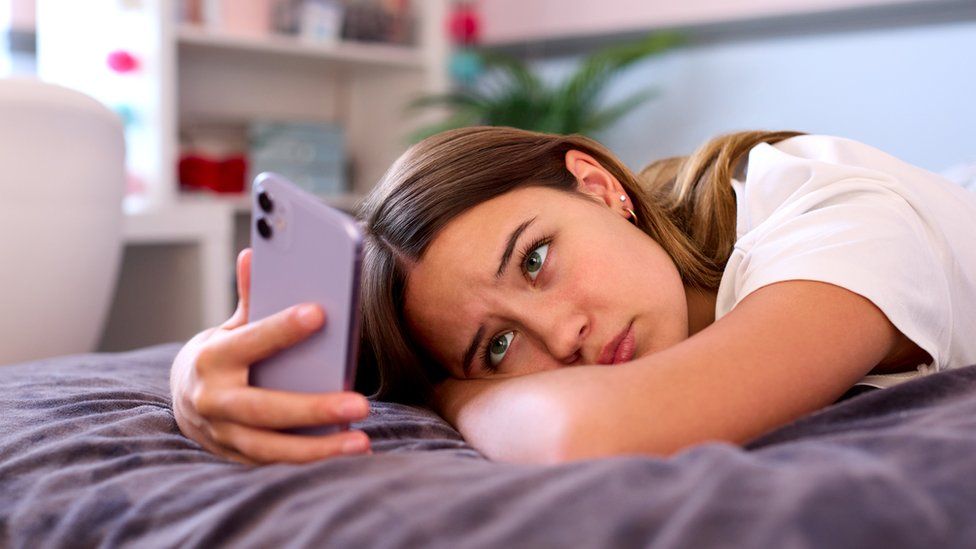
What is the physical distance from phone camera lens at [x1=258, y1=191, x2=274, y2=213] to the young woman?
9 cm

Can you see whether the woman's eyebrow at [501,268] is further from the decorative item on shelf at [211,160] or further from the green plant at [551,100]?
the decorative item on shelf at [211,160]

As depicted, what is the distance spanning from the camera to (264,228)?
749 mm

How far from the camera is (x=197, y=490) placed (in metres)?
0.68

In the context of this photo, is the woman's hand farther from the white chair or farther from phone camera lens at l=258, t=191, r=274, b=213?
the white chair

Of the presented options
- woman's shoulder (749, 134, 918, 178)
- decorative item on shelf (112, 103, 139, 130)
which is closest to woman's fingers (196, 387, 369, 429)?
woman's shoulder (749, 134, 918, 178)

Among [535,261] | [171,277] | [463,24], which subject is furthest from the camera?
[463,24]

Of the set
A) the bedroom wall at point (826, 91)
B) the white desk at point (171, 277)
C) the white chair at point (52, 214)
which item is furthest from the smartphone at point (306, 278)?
the bedroom wall at point (826, 91)

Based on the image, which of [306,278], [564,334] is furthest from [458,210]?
[306,278]

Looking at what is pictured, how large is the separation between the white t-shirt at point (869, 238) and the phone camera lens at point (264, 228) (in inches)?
16.2

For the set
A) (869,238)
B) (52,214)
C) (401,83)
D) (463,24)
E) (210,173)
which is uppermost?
(463,24)

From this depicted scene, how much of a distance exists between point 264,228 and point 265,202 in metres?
0.02

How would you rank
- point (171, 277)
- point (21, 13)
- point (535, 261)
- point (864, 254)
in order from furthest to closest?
point (21, 13)
point (171, 277)
point (535, 261)
point (864, 254)

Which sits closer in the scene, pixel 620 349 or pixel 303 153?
pixel 620 349

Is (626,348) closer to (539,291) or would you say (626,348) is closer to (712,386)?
(539,291)
